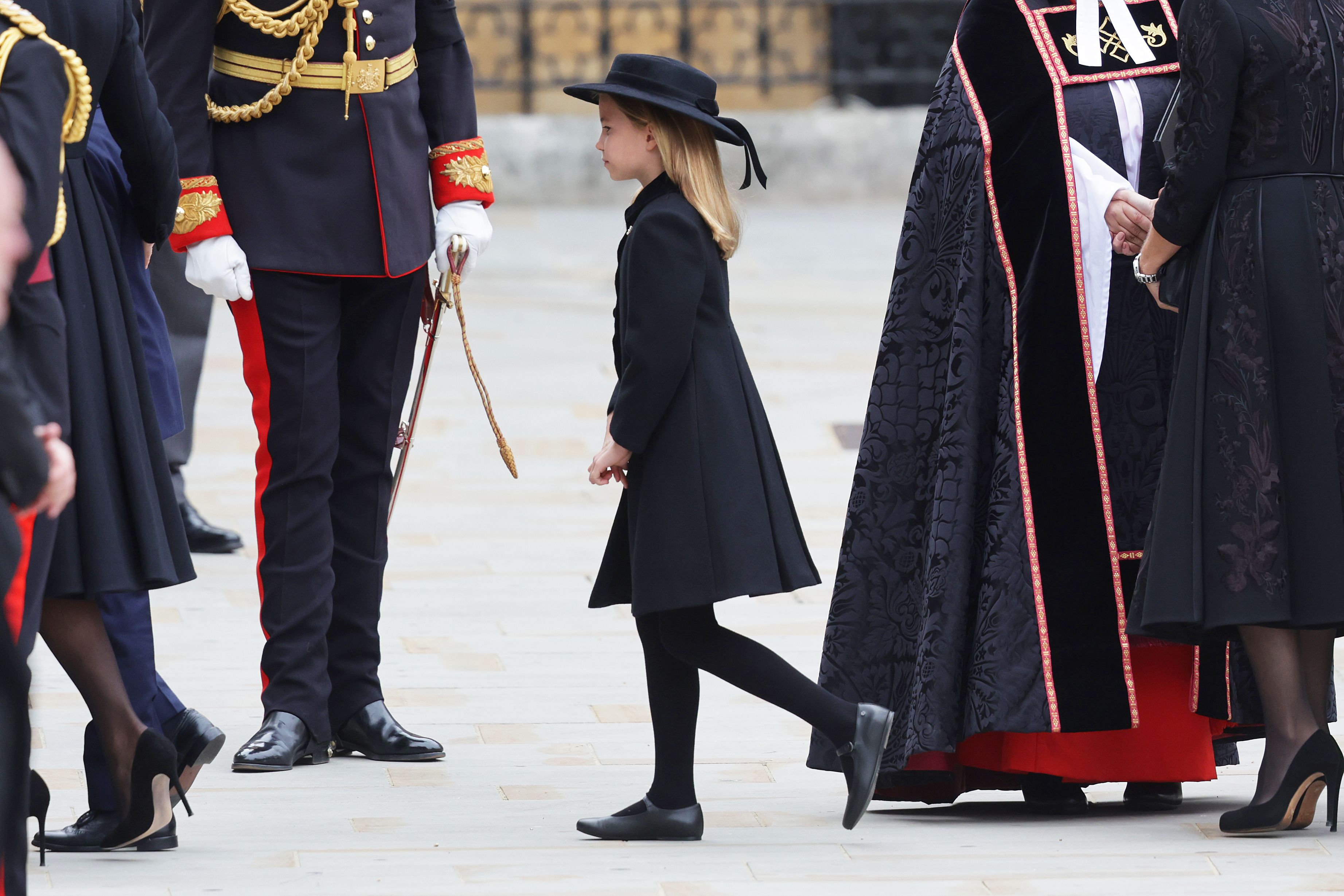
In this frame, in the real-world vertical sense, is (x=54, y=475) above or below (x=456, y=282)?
above

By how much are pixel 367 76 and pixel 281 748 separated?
1.35m

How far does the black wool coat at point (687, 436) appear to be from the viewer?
3.83 meters

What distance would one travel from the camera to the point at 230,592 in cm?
629

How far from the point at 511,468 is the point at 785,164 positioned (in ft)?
39.1

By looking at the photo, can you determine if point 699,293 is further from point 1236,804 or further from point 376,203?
point 1236,804

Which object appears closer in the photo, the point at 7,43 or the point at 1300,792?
the point at 7,43

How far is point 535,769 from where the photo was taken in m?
4.52

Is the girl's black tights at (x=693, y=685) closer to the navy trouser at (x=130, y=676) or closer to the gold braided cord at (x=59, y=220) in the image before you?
the navy trouser at (x=130, y=676)

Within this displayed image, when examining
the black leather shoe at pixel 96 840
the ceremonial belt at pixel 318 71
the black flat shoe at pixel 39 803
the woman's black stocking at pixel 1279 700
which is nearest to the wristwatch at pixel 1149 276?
the woman's black stocking at pixel 1279 700

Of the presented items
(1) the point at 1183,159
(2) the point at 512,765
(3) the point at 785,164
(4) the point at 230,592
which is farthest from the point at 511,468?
(3) the point at 785,164

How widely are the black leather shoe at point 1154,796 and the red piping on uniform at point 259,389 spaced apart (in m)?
1.71

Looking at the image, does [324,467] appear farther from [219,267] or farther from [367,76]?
[367,76]

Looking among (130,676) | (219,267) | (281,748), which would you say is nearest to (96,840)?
(130,676)

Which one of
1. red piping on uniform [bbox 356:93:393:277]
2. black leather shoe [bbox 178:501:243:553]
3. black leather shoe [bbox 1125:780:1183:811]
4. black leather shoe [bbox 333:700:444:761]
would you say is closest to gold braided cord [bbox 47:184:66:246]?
red piping on uniform [bbox 356:93:393:277]
